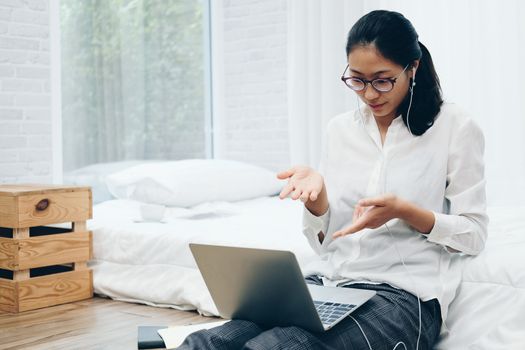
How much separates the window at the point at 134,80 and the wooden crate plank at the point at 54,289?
3.75ft

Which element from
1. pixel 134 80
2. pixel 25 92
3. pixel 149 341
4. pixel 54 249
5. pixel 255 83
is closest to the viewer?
pixel 149 341

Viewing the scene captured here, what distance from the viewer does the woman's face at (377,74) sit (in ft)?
5.57

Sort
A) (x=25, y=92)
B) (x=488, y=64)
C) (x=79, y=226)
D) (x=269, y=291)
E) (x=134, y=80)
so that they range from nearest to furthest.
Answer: (x=269, y=291)
(x=79, y=226)
(x=488, y=64)
(x=25, y=92)
(x=134, y=80)

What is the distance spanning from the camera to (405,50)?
171cm

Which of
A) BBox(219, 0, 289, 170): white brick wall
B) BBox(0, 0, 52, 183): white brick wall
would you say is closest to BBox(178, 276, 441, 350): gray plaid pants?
BBox(0, 0, 52, 183): white brick wall

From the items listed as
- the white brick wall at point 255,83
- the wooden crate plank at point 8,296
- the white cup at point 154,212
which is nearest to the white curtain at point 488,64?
the white brick wall at point 255,83

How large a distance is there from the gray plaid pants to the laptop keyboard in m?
0.02

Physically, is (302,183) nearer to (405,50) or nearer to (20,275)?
(405,50)

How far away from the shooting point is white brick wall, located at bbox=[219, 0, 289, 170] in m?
4.39

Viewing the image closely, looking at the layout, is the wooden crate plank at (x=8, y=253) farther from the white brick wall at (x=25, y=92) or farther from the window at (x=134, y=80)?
the window at (x=134, y=80)

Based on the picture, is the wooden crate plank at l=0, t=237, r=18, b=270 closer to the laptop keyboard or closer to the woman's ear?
the laptop keyboard

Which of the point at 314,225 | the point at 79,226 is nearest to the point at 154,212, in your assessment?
the point at 79,226

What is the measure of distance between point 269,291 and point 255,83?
123 inches

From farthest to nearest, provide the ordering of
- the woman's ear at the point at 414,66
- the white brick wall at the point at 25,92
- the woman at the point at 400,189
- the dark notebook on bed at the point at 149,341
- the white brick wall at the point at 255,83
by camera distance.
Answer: the white brick wall at the point at 255,83 < the white brick wall at the point at 25,92 < the dark notebook on bed at the point at 149,341 < the woman's ear at the point at 414,66 < the woman at the point at 400,189
